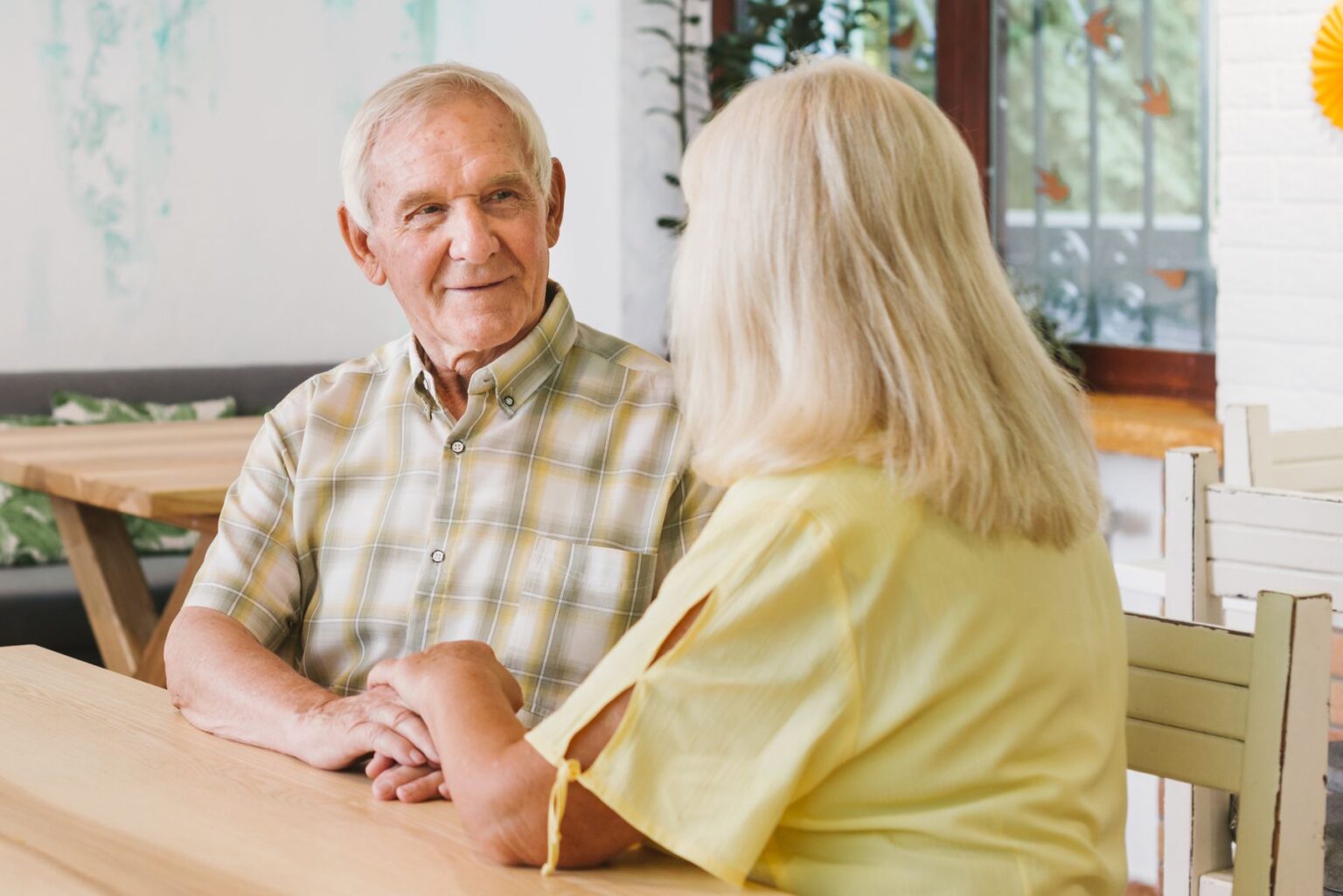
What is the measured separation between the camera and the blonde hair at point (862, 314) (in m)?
1.05

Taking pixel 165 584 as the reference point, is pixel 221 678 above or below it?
above

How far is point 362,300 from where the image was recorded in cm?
508

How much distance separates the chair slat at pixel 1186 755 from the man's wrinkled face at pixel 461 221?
76 cm

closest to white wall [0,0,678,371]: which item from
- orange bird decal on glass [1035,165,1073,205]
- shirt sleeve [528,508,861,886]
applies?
orange bird decal on glass [1035,165,1073,205]

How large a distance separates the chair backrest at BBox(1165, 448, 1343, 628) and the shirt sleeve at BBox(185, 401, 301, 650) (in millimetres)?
991

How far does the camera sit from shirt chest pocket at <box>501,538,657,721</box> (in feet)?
5.12

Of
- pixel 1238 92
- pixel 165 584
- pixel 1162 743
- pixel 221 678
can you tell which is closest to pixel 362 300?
pixel 165 584

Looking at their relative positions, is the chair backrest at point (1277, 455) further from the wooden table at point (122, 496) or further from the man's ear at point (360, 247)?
the wooden table at point (122, 496)

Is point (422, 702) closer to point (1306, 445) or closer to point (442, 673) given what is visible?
point (442, 673)

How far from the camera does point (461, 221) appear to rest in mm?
1668

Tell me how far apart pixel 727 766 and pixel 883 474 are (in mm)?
213

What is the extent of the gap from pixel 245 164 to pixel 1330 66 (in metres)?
3.08

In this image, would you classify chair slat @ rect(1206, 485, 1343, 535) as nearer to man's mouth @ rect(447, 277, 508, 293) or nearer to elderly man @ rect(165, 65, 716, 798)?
elderly man @ rect(165, 65, 716, 798)

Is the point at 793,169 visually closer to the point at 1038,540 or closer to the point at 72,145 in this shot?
the point at 1038,540
